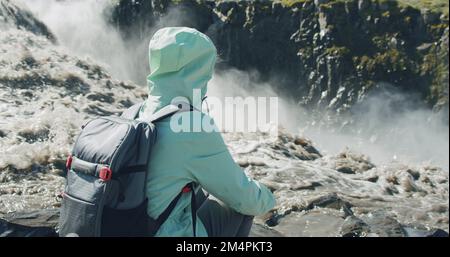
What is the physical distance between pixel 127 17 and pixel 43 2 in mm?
5558

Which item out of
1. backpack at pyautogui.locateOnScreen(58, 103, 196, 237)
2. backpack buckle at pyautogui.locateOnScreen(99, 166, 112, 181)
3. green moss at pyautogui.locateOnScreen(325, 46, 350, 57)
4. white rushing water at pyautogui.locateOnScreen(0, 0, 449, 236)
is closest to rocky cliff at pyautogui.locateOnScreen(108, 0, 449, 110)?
green moss at pyautogui.locateOnScreen(325, 46, 350, 57)

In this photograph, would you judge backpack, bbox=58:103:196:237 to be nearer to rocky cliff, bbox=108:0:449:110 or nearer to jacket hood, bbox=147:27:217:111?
jacket hood, bbox=147:27:217:111

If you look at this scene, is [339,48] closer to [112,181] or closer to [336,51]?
[336,51]

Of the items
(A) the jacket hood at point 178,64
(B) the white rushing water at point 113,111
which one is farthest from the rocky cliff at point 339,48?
(A) the jacket hood at point 178,64

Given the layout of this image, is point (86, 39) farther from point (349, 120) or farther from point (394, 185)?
point (349, 120)

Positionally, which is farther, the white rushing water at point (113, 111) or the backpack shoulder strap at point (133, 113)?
the white rushing water at point (113, 111)

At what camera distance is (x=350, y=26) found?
4231cm

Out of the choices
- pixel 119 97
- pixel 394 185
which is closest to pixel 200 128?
pixel 394 185

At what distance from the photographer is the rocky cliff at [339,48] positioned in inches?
1614

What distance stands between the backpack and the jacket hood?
209 mm

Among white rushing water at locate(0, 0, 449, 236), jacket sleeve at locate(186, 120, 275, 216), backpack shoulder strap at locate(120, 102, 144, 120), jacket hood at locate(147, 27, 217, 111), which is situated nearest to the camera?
jacket sleeve at locate(186, 120, 275, 216)

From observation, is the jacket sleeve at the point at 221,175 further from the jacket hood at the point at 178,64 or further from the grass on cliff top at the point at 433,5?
the grass on cliff top at the point at 433,5

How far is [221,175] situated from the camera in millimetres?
3885

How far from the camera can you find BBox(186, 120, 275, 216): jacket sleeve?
3789 millimetres
